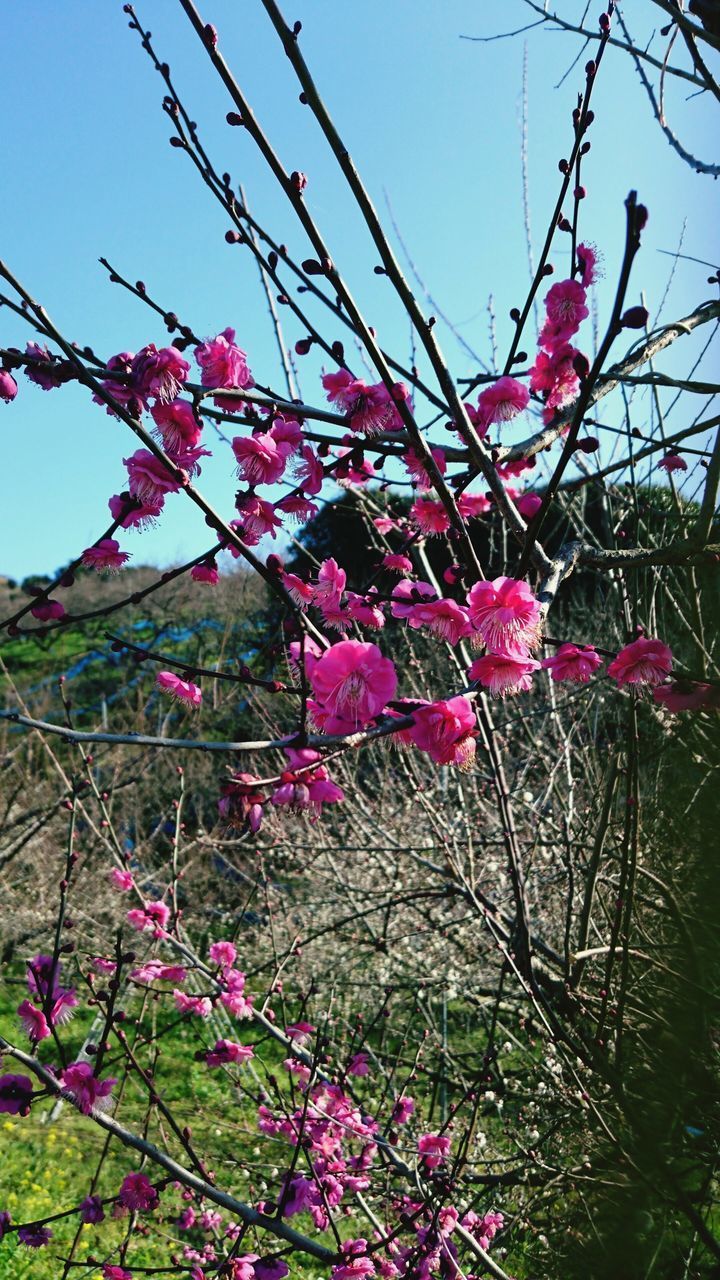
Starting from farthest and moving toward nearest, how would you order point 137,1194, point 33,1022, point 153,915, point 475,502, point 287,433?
point 153,915
point 475,502
point 137,1194
point 33,1022
point 287,433

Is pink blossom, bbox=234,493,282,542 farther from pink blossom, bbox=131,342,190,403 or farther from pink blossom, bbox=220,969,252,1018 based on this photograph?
pink blossom, bbox=220,969,252,1018

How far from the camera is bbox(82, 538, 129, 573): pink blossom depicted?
1878 millimetres

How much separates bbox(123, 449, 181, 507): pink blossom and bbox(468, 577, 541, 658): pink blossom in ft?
2.18

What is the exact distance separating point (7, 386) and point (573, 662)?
4.66ft

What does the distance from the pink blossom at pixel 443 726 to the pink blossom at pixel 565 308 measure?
1.24 metres

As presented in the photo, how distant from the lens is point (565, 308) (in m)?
2.09

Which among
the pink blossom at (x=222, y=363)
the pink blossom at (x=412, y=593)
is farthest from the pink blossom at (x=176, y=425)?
the pink blossom at (x=412, y=593)

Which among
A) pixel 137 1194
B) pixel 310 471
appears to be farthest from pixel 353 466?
pixel 137 1194

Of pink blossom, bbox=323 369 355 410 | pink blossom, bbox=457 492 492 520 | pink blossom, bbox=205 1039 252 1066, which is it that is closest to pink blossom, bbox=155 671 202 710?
pink blossom, bbox=323 369 355 410

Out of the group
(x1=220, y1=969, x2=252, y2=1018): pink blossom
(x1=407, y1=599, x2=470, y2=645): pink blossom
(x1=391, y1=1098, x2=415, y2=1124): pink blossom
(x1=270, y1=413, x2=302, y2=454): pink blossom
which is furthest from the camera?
(x1=220, y1=969, x2=252, y2=1018): pink blossom

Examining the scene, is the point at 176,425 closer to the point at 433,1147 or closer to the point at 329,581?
the point at 329,581

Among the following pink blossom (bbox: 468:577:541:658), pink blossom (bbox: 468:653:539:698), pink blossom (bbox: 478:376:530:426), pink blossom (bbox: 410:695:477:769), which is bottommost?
pink blossom (bbox: 410:695:477:769)

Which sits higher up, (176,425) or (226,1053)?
(176,425)

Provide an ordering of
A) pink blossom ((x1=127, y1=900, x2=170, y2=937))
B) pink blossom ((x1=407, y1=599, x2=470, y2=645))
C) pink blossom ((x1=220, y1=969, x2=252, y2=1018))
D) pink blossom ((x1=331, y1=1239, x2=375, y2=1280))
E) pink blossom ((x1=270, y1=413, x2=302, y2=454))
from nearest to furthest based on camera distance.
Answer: pink blossom ((x1=407, y1=599, x2=470, y2=645)), pink blossom ((x1=270, y1=413, x2=302, y2=454)), pink blossom ((x1=331, y1=1239, x2=375, y2=1280)), pink blossom ((x1=220, y1=969, x2=252, y2=1018)), pink blossom ((x1=127, y1=900, x2=170, y2=937))
